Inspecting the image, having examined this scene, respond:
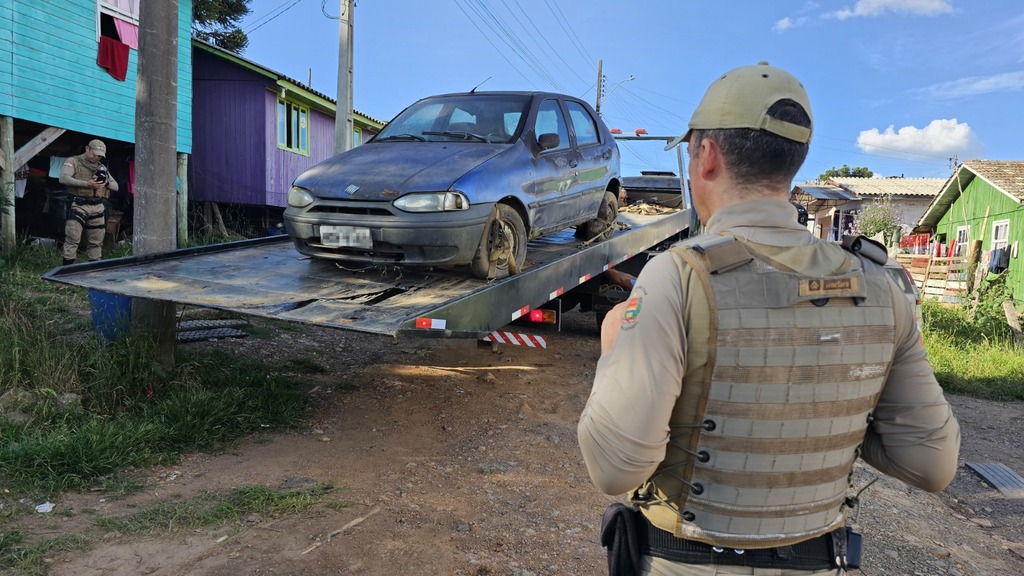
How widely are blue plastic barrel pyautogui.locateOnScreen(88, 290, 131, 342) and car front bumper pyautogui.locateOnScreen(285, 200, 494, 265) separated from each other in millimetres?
1629

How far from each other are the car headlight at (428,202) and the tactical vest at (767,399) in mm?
3065

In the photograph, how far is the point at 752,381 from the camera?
4.37 feet

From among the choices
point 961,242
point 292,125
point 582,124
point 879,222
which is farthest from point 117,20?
point 879,222

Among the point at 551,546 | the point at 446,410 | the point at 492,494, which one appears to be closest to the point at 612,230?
the point at 446,410

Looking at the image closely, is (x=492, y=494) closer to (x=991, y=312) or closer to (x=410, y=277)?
(x=410, y=277)

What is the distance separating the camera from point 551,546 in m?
3.44

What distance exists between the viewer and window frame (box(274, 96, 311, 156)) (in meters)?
16.5

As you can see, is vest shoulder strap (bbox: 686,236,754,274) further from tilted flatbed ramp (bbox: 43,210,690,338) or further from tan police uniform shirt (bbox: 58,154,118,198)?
tan police uniform shirt (bbox: 58,154,118,198)

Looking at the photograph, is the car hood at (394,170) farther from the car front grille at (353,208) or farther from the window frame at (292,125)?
the window frame at (292,125)

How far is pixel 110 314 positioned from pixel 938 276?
19996mm

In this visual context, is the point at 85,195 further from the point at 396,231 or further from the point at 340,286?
the point at 396,231

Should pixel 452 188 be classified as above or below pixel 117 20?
below

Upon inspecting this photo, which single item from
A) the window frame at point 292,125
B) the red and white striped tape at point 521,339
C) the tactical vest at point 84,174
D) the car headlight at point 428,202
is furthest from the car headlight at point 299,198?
the window frame at point 292,125

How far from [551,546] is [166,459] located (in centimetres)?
243
